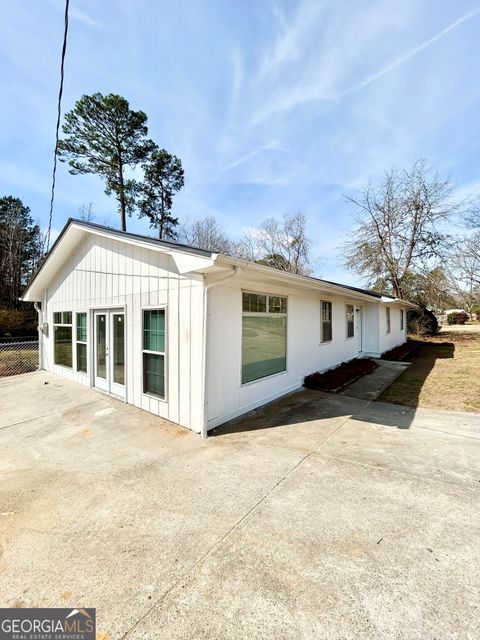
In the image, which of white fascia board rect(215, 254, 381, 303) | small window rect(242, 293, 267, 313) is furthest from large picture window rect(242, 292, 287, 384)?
white fascia board rect(215, 254, 381, 303)

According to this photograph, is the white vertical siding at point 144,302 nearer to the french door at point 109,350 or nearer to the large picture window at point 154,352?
the large picture window at point 154,352

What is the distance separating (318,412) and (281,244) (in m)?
22.4

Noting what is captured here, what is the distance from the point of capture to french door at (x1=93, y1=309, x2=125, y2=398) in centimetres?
609

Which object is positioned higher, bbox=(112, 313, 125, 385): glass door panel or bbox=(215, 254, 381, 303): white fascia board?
bbox=(215, 254, 381, 303): white fascia board

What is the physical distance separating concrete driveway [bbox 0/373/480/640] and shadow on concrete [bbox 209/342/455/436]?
0.27 metres

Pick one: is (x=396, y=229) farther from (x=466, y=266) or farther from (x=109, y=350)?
(x=109, y=350)

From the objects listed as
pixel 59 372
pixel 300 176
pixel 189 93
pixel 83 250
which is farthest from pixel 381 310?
pixel 59 372

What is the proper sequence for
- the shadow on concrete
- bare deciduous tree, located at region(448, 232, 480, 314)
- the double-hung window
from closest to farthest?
the shadow on concrete
the double-hung window
bare deciduous tree, located at region(448, 232, 480, 314)

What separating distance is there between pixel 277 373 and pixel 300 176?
10.5 m

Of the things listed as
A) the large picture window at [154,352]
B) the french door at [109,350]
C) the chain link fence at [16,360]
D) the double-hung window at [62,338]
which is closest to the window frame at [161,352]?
the large picture window at [154,352]

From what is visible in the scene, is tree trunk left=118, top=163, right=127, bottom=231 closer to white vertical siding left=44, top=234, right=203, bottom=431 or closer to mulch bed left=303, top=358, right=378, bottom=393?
white vertical siding left=44, top=234, right=203, bottom=431

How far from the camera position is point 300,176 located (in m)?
13.1

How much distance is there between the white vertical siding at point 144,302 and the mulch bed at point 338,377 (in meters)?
3.60

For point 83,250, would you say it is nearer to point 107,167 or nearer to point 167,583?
point 167,583
